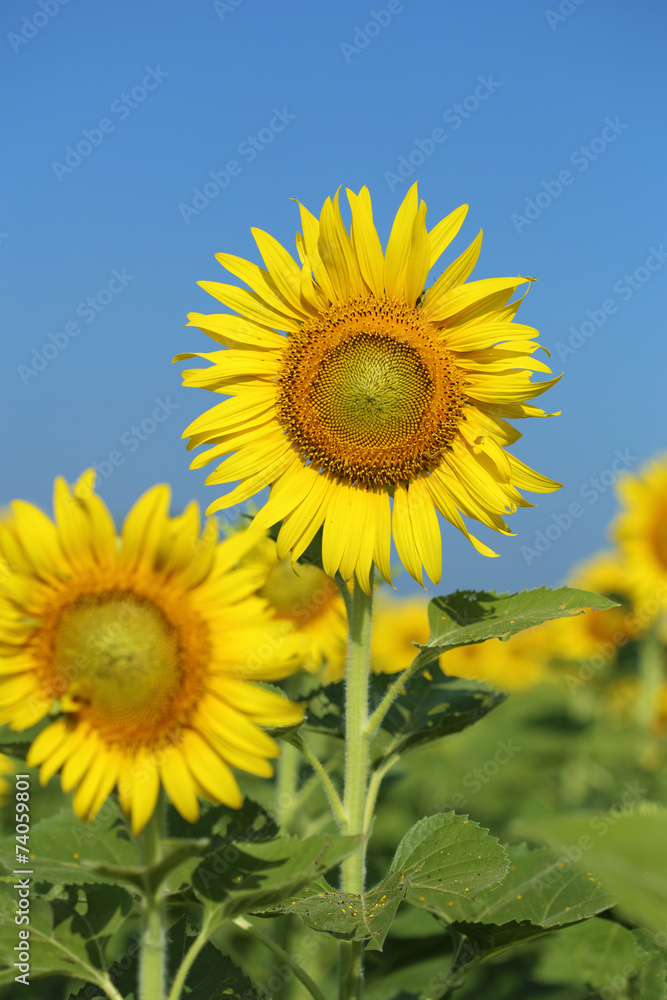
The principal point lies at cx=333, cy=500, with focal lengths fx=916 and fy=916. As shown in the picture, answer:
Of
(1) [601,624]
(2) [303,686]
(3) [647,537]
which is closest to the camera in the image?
(2) [303,686]

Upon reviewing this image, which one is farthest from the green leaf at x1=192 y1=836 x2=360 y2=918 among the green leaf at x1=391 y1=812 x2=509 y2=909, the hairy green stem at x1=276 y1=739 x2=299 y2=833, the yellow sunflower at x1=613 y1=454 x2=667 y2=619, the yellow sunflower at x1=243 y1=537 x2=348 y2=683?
the yellow sunflower at x1=613 y1=454 x2=667 y2=619

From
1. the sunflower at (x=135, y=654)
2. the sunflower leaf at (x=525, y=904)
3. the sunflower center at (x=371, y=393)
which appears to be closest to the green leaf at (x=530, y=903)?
the sunflower leaf at (x=525, y=904)

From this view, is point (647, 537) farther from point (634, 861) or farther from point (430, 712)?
point (634, 861)

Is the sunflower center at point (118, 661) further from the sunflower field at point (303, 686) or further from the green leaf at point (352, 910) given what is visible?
the green leaf at point (352, 910)

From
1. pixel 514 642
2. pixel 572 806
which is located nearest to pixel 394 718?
pixel 572 806

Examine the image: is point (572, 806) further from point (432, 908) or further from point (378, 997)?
point (432, 908)

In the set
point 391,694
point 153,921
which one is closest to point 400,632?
point 391,694

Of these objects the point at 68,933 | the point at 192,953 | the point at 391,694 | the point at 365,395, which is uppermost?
the point at 365,395
